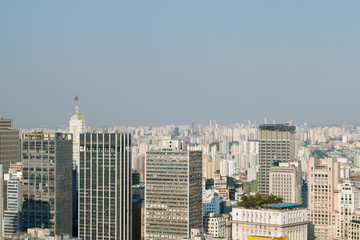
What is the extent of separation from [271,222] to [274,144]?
141ft

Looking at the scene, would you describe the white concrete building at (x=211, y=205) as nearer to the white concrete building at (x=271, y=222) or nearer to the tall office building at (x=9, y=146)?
the tall office building at (x=9, y=146)

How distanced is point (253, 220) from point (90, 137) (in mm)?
21893

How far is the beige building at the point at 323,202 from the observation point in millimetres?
43938

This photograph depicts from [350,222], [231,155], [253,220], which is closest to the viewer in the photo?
[253,220]

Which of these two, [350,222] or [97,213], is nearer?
[350,222]

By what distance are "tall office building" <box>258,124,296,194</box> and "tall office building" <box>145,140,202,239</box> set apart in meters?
23.2

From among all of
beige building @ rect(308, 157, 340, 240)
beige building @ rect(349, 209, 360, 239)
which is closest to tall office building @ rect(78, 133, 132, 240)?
beige building @ rect(308, 157, 340, 240)

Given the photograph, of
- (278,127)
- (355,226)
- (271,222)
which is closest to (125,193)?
(355,226)

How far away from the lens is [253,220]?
110ft

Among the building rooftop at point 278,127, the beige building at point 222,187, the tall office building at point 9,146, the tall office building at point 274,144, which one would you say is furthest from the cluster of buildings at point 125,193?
the building rooftop at point 278,127

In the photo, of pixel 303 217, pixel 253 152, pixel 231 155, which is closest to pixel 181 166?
pixel 303 217

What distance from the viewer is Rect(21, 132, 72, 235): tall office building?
5331cm

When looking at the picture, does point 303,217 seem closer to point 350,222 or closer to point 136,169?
point 350,222

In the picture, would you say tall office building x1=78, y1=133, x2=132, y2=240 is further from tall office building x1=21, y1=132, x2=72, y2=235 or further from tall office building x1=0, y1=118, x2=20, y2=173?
tall office building x1=0, y1=118, x2=20, y2=173
